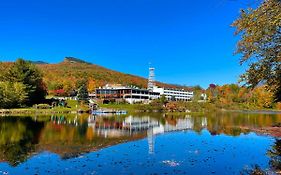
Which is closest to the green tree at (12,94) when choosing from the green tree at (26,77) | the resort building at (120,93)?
the green tree at (26,77)

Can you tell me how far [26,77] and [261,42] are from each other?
104m

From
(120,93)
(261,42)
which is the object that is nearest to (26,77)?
(120,93)

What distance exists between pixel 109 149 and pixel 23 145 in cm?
919

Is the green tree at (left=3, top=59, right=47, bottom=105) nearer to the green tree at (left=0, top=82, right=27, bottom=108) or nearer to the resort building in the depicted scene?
the green tree at (left=0, top=82, right=27, bottom=108)

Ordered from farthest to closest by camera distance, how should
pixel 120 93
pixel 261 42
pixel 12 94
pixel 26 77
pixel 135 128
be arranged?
1. pixel 120 93
2. pixel 26 77
3. pixel 12 94
4. pixel 135 128
5. pixel 261 42

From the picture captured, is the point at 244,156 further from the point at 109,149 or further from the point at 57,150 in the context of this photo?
the point at 57,150

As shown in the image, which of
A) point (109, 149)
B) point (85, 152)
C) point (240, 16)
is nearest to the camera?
point (240, 16)

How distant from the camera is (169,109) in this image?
153 meters

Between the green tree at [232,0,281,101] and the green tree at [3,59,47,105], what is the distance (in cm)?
9696

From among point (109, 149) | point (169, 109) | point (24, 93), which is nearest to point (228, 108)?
point (169, 109)

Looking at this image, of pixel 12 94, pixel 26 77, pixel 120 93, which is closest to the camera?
pixel 12 94

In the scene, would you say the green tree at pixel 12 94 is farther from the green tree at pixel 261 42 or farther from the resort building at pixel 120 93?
the green tree at pixel 261 42

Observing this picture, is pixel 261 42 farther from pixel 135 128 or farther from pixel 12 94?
pixel 12 94

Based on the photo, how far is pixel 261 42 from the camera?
1006 inches
